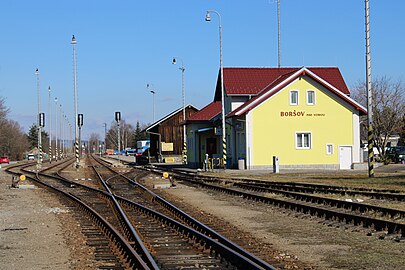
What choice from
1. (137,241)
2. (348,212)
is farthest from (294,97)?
(137,241)

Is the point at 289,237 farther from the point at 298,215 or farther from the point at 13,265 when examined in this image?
the point at 13,265

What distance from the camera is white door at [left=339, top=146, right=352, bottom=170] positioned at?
1929 inches

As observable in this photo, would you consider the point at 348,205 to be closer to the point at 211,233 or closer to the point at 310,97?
the point at 211,233

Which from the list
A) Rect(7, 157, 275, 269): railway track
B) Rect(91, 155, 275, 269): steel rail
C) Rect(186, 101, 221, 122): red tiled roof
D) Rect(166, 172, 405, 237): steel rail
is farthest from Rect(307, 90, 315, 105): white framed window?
Rect(7, 157, 275, 269): railway track

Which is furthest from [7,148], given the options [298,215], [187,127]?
[298,215]

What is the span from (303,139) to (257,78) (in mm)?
8617

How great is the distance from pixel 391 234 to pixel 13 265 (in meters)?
7.26

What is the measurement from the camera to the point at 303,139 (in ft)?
160

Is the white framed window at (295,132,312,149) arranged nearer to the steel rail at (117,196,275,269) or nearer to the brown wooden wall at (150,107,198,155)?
the brown wooden wall at (150,107,198,155)

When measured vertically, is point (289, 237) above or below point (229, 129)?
below

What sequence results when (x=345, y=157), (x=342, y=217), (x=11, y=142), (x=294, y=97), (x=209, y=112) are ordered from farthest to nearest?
1. (x=11, y=142)
2. (x=209, y=112)
3. (x=345, y=157)
4. (x=294, y=97)
5. (x=342, y=217)

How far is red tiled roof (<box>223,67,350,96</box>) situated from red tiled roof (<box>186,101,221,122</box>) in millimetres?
6724

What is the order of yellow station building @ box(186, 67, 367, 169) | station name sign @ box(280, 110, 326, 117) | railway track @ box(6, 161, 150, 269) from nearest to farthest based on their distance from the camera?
railway track @ box(6, 161, 150, 269) < yellow station building @ box(186, 67, 367, 169) < station name sign @ box(280, 110, 326, 117)

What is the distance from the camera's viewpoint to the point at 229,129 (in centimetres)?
5378
